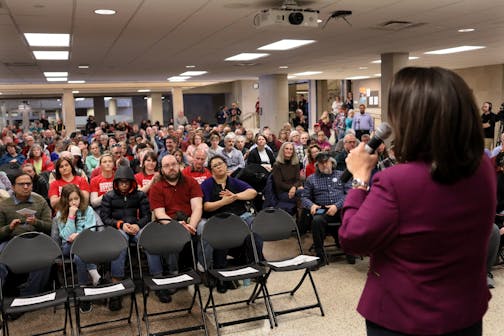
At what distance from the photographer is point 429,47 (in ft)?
32.6

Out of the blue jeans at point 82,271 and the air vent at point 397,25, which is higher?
the air vent at point 397,25

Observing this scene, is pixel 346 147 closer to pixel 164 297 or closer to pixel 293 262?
pixel 293 262

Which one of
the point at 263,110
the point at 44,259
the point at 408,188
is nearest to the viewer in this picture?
the point at 408,188

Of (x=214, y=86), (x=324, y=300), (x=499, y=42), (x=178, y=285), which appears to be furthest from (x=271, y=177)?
(x=214, y=86)

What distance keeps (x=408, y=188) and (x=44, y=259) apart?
3.56 meters

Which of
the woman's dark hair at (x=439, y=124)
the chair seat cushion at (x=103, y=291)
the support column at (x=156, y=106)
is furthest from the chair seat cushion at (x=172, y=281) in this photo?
the support column at (x=156, y=106)

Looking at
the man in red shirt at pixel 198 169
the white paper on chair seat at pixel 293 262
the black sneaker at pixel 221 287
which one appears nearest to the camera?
the white paper on chair seat at pixel 293 262

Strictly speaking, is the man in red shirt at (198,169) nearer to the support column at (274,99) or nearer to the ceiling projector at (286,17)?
the ceiling projector at (286,17)

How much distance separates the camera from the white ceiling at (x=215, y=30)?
5387 mm

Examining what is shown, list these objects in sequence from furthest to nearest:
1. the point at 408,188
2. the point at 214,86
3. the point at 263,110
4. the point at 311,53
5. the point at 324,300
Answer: the point at 214,86, the point at 263,110, the point at 311,53, the point at 324,300, the point at 408,188

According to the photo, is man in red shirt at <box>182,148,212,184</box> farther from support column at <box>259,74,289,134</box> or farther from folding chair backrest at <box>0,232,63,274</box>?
support column at <box>259,74,289,134</box>

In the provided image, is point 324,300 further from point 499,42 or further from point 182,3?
point 499,42

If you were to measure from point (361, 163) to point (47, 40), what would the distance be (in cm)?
738

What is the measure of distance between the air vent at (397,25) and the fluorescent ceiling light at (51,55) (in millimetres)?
5900
